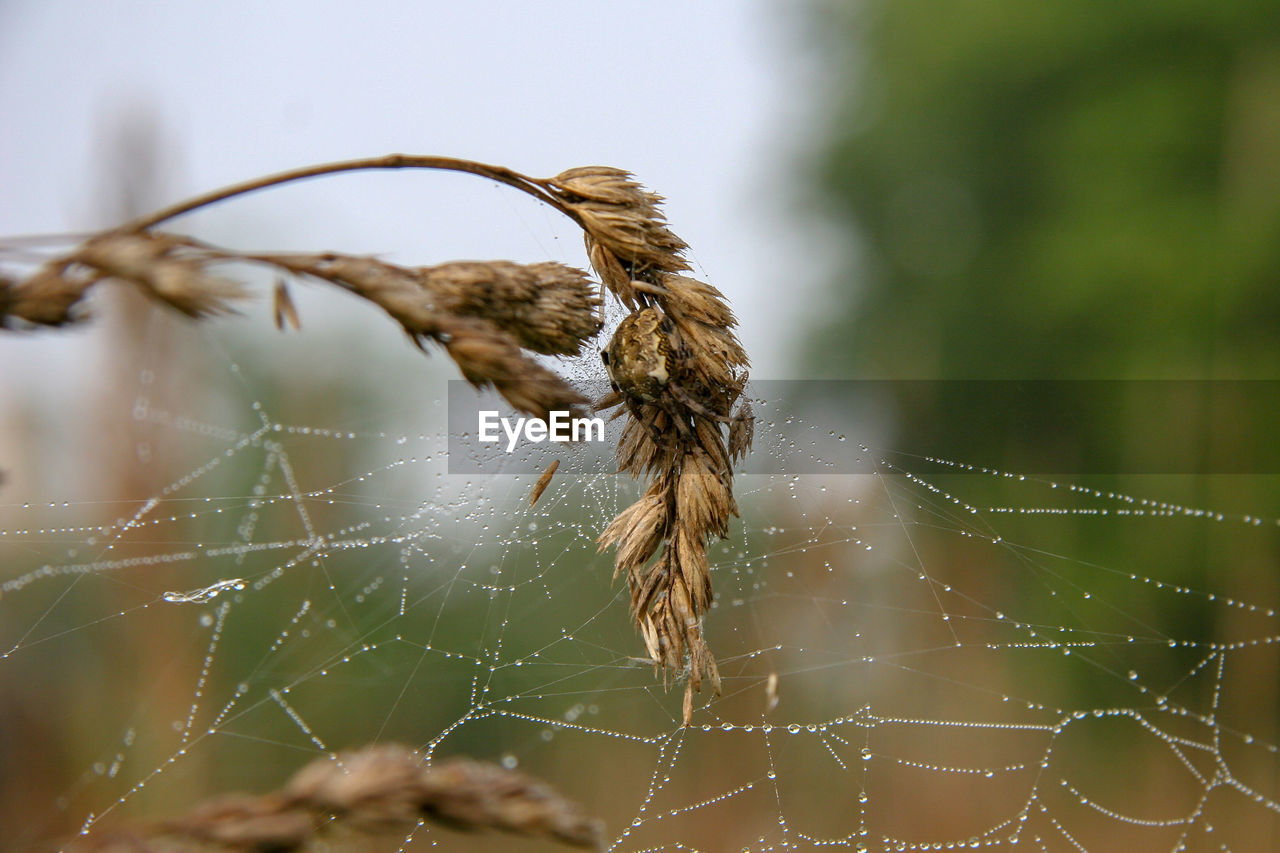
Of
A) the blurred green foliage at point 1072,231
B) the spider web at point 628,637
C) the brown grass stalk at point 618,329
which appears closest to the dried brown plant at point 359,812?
the brown grass stalk at point 618,329

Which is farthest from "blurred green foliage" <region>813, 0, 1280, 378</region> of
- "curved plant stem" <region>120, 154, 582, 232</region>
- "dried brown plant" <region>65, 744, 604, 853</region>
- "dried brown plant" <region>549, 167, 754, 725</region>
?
"dried brown plant" <region>65, 744, 604, 853</region>

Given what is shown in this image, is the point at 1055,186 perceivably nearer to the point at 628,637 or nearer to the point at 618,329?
the point at 628,637

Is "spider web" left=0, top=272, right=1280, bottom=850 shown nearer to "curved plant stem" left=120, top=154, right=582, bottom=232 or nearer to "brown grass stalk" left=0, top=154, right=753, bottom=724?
"brown grass stalk" left=0, top=154, right=753, bottom=724

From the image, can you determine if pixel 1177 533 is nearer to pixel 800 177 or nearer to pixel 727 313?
pixel 800 177

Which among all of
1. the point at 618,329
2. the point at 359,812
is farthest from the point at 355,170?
the point at 359,812

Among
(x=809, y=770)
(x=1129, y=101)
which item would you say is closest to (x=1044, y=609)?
(x=809, y=770)

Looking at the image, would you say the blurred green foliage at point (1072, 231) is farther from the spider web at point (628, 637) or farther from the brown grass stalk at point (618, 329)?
the brown grass stalk at point (618, 329)
